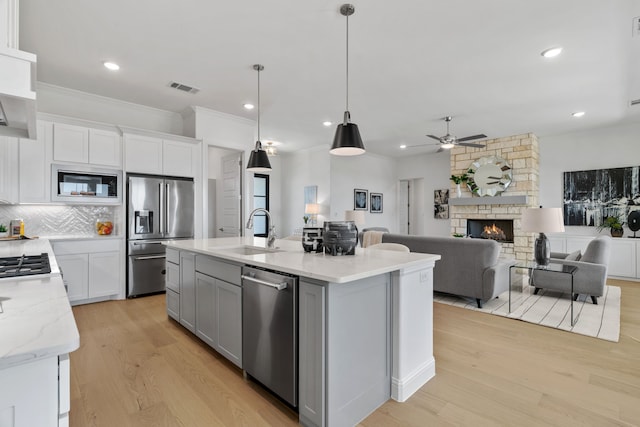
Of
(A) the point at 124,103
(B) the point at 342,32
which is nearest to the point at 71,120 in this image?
(A) the point at 124,103

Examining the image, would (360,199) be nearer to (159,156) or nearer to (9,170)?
(159,156)

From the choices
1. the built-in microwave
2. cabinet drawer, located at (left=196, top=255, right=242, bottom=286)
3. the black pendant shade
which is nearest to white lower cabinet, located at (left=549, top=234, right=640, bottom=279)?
the black pendant shade

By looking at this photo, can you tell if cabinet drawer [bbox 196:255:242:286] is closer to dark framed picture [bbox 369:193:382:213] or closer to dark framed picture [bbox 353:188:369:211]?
dark framed picture [bbox 353:188:369:211]

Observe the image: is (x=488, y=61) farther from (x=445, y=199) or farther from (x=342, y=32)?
(x=445, y=199)

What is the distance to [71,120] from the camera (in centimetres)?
388

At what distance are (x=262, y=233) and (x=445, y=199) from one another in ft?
15.8

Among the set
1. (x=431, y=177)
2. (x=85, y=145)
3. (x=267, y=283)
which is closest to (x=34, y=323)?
(x=267, y=283)

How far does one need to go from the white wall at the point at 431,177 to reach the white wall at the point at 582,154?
212cm

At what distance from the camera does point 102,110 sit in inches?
176

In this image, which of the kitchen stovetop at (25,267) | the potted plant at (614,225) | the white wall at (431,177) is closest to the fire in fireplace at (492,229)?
the white wall at (431,177)

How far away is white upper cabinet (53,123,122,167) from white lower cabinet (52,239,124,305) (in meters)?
1.03

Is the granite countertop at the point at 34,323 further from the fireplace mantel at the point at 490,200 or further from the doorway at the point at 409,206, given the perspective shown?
the doorway at the point at 409,206

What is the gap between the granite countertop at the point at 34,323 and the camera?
2.27 ft

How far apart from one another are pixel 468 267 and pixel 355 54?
279 cm
